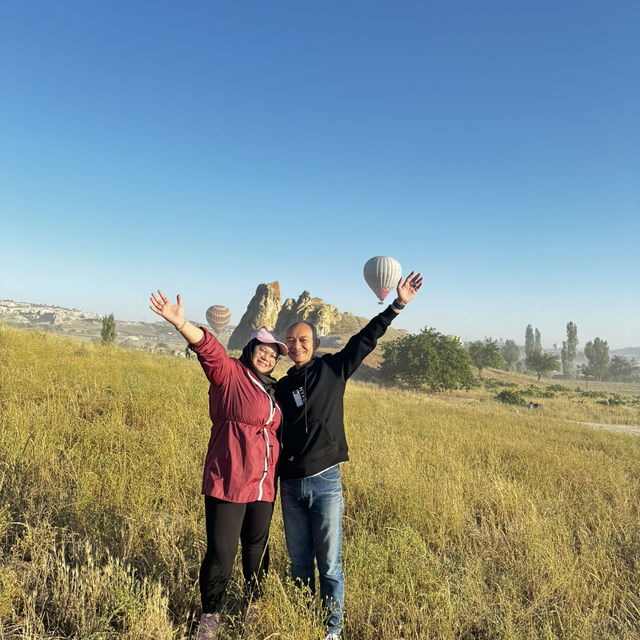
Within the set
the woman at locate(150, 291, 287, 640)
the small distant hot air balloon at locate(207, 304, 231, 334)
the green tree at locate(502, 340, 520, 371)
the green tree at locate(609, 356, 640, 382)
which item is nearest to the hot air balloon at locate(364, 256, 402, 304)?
the woman at locate(150, 291, 287, 640)

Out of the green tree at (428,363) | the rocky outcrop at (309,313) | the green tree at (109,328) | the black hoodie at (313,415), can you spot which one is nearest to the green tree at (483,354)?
the green tree at (428,363)

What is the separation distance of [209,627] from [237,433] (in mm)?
1167

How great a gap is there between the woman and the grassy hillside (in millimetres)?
281

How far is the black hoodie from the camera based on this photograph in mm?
2418

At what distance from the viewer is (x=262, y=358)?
2.52 m

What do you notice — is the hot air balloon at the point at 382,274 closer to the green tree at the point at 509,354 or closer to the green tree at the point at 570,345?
the green tree at the point at 509,354

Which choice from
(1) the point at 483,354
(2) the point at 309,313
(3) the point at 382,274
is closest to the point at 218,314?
(3) the point at 382,274

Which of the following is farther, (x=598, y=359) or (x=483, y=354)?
(x=598, y=359)

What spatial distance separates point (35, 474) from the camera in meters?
4.03

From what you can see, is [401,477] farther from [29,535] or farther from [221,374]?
[29,535]

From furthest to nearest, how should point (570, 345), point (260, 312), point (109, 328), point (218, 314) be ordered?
1. point (570, 345)
2. point (260, 312)
3. point (218, 314)
4. point (109, 328)

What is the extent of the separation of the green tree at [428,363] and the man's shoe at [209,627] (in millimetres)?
36987

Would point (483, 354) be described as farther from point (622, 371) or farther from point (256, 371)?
point (622, 371)

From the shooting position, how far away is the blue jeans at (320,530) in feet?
7.79
